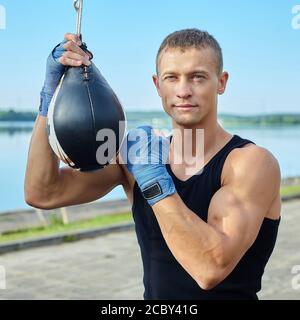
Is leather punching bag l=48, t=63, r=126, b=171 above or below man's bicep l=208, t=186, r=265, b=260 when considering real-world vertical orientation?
above

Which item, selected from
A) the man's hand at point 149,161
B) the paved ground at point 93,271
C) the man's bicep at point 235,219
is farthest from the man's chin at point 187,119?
the paved ground at point 93,271

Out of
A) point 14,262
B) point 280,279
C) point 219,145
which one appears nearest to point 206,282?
point 219,145

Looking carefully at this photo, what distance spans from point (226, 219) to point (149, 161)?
420 mm

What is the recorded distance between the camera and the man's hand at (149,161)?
251cm

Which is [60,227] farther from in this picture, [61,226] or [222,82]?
[222,82]

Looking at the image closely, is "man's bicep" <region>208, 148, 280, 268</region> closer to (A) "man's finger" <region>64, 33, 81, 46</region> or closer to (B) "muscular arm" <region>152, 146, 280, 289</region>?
(B) "muscular arm" <region>152, 146, 280, 289</region>

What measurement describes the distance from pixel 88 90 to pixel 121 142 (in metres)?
0.27

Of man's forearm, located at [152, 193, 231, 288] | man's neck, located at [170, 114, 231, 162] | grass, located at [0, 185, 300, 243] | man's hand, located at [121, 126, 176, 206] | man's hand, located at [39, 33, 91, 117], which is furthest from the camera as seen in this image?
grass, located at [0, 185, 300, 243]

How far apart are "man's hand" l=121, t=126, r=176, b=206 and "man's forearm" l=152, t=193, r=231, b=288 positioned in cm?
6

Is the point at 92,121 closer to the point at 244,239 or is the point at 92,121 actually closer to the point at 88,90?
the point at 88,90

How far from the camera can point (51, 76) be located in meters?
2.74

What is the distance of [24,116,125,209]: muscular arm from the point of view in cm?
284

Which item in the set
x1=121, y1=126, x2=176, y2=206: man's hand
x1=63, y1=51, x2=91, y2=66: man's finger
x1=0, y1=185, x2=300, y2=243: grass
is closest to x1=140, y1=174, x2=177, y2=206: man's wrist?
x1=121, y1=126, x2=176, y2=206: man's hand

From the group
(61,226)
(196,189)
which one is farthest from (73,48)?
(61,226)
